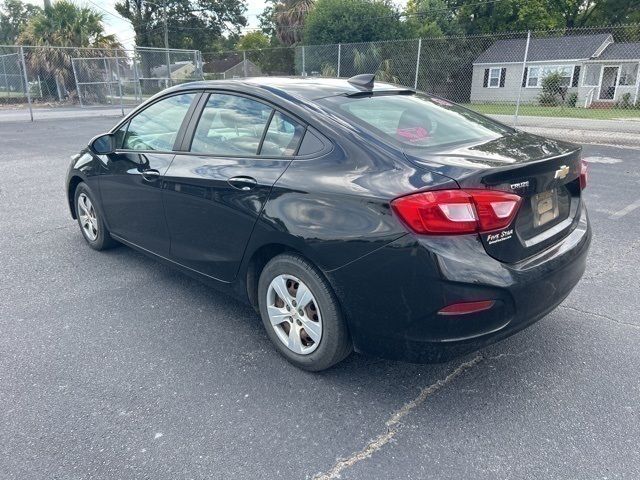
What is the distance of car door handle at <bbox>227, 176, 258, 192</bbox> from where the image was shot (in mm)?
2951

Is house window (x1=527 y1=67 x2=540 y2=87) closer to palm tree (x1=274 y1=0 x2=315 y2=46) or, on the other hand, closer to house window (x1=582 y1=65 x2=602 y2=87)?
house window (x1=582 y1=65 x2=602 y2=87)

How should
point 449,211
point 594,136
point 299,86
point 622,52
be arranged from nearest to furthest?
point 449,211, point 299,86, point 594,136, point 622,52

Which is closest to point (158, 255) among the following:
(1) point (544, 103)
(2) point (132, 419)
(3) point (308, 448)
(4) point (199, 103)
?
(4) point (199, 103)

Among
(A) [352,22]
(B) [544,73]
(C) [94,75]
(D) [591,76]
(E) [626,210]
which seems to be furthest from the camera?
(D) [591,76]

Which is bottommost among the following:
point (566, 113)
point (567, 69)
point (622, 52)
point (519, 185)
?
point (566, 113)

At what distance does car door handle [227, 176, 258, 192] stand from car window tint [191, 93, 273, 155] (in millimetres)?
191

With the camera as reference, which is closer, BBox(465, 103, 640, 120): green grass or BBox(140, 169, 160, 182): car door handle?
BBox(140, 169, 160, 182): car door handle

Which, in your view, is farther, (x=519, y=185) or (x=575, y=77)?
(x=575, y=77)

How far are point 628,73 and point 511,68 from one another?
715 cm

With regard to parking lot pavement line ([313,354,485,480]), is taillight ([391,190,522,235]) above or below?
above

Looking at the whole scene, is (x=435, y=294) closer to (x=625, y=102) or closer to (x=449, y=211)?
(x=449, y=211)

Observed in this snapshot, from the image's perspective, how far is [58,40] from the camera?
90.7 ft

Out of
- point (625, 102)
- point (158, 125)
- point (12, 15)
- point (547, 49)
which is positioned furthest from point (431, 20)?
point (12, 15)

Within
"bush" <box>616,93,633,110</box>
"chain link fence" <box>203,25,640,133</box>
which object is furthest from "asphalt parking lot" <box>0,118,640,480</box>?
"bush" <box>616,93,633,110</box>
